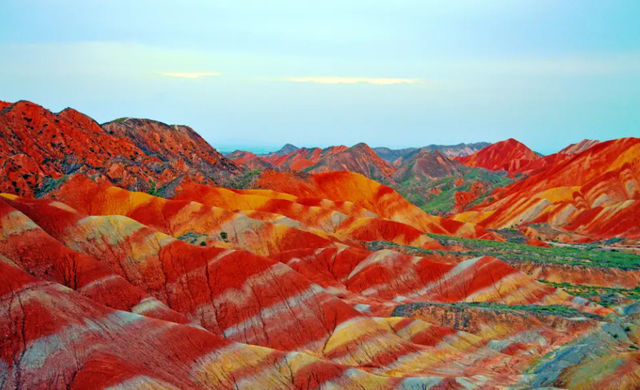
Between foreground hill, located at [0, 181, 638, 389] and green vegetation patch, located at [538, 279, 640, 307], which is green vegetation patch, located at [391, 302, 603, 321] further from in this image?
green vegetation patch, located at [538, 279, 640, 307]

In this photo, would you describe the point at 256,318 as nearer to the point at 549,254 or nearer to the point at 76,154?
the point at 549,254

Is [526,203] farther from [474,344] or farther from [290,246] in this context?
[474,344]

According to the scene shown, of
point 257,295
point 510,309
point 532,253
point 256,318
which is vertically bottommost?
point 532,253

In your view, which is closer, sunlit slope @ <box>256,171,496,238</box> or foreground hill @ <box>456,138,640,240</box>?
foreground hill @ <box>456,138,640,240</box>

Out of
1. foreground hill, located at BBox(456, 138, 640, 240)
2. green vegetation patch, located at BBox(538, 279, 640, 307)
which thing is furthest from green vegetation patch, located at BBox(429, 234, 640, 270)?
foreground hill, located at BBox(456, 138, 640, 240)

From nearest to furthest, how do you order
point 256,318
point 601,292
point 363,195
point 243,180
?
1. point 256,318
2. point 601,292
3. point 243,180
4. point 363,195

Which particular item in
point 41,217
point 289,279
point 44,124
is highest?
point 44,124

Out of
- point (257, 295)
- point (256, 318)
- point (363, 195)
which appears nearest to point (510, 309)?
point (257, 295)

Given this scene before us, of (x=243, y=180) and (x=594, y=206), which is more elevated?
(x=243, y=180)

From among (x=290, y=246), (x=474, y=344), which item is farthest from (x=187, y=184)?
(x=474, y=344)
